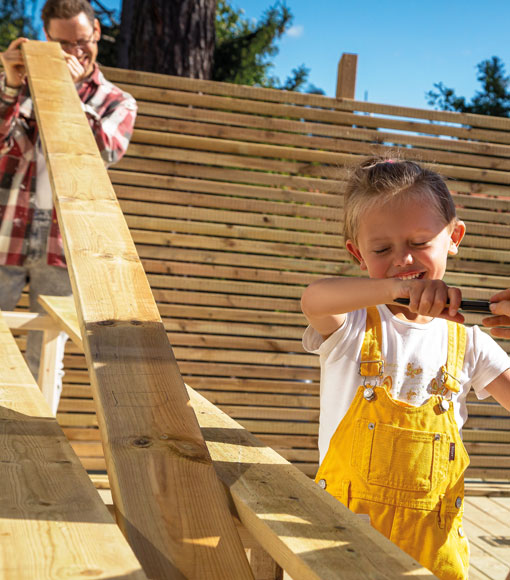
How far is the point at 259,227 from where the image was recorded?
4.39m

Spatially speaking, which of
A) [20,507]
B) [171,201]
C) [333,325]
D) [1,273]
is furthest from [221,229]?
[20,507]

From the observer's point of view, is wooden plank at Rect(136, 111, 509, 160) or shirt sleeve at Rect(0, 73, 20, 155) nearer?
shirt sleeve at Rect(0, 73, 20, 155)

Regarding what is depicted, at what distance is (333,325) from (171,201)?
2756mm

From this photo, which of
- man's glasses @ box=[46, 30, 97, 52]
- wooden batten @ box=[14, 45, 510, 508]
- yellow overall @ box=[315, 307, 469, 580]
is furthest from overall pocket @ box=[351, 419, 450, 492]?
wooden batten @ box=[14, 45, 510, 508]

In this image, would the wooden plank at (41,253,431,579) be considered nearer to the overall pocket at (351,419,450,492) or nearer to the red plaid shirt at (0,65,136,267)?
the overall pocket at (351,419,450,492)

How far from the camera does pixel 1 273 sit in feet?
10.4

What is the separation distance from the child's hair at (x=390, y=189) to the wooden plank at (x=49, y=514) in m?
0.89

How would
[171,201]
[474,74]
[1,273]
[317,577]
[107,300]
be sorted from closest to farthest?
[317,577]
[107,300]
[1,273]
[171,201]
[474,74]

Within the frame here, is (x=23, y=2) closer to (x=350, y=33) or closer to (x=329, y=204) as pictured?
(x=329, y=204)

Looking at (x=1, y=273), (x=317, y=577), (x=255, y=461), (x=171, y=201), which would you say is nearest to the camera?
(x=317, y=577)

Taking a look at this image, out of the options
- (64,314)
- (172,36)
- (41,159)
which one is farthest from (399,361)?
(172,36)

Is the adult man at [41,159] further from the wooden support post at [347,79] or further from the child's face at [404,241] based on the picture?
the wooden support post at [347,79]

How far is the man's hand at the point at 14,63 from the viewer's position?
8.86 ft

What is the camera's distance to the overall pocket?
1586 mm
